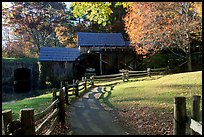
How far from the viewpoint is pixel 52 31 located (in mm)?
44250

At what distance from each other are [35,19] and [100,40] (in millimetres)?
14955

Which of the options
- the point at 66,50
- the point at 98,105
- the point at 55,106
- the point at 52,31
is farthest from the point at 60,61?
the point at 55,106

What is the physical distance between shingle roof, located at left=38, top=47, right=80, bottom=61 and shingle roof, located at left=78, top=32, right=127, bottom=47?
5.46 ft

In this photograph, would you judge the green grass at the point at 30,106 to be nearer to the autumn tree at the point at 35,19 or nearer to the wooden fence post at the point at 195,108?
the wooden fence post at the point at 195,108

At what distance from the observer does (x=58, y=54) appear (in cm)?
3139

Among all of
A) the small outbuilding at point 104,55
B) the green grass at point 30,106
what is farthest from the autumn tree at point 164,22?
the green grass at point 30,106

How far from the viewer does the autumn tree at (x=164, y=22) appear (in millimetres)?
→ 22125

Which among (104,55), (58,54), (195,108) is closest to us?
(195,108)

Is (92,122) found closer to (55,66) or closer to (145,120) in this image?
(145,120)

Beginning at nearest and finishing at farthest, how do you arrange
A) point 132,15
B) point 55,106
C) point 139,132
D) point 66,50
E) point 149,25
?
1. point 139,132
2. point 55,106
3. point 149,25
4. point 132,15
5. point 66,50

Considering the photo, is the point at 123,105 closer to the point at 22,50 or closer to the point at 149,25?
the point at 149,25

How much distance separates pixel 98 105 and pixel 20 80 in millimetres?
29147

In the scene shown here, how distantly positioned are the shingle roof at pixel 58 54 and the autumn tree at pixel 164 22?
10.1m

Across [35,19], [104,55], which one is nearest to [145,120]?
[104,55]
